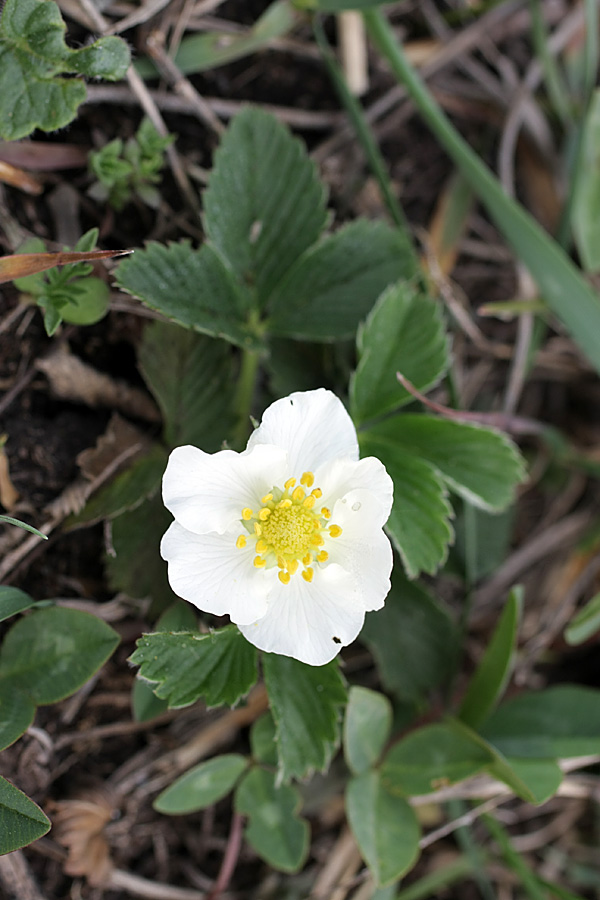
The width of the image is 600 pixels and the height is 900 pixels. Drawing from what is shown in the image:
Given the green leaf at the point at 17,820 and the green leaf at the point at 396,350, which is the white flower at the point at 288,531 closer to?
the green leaf at the point at 396,350

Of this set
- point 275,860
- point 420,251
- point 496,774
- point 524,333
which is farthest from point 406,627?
point 420,251

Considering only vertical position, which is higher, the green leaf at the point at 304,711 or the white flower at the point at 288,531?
the white flower at the point at 288,531

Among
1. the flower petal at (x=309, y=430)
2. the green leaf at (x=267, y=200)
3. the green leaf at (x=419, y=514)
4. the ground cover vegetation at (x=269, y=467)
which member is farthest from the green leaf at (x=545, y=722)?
the green leaf at (x=267, y=200)

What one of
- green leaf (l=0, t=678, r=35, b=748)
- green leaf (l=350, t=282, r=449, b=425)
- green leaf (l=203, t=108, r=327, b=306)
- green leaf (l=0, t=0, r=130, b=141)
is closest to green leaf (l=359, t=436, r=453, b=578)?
green leaf (l=350, t=282, r=449, b=425)

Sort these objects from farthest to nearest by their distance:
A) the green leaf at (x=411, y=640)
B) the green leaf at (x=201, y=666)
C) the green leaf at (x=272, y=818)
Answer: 1. the green leaf at (x=411, y=640)
2. the green leaf at (x=272, y=818)
3. the green leaf at (x=201, y=666)

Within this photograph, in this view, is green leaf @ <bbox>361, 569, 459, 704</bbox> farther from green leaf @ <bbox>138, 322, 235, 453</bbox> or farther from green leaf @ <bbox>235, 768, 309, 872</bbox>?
green leaf @ <bbox>138, 322, 235, 453</bbox>

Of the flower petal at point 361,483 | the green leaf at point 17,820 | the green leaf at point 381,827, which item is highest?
the flower petal at point 361,483

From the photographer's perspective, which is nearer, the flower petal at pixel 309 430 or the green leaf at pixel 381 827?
the flower petal at pixel 309 430
